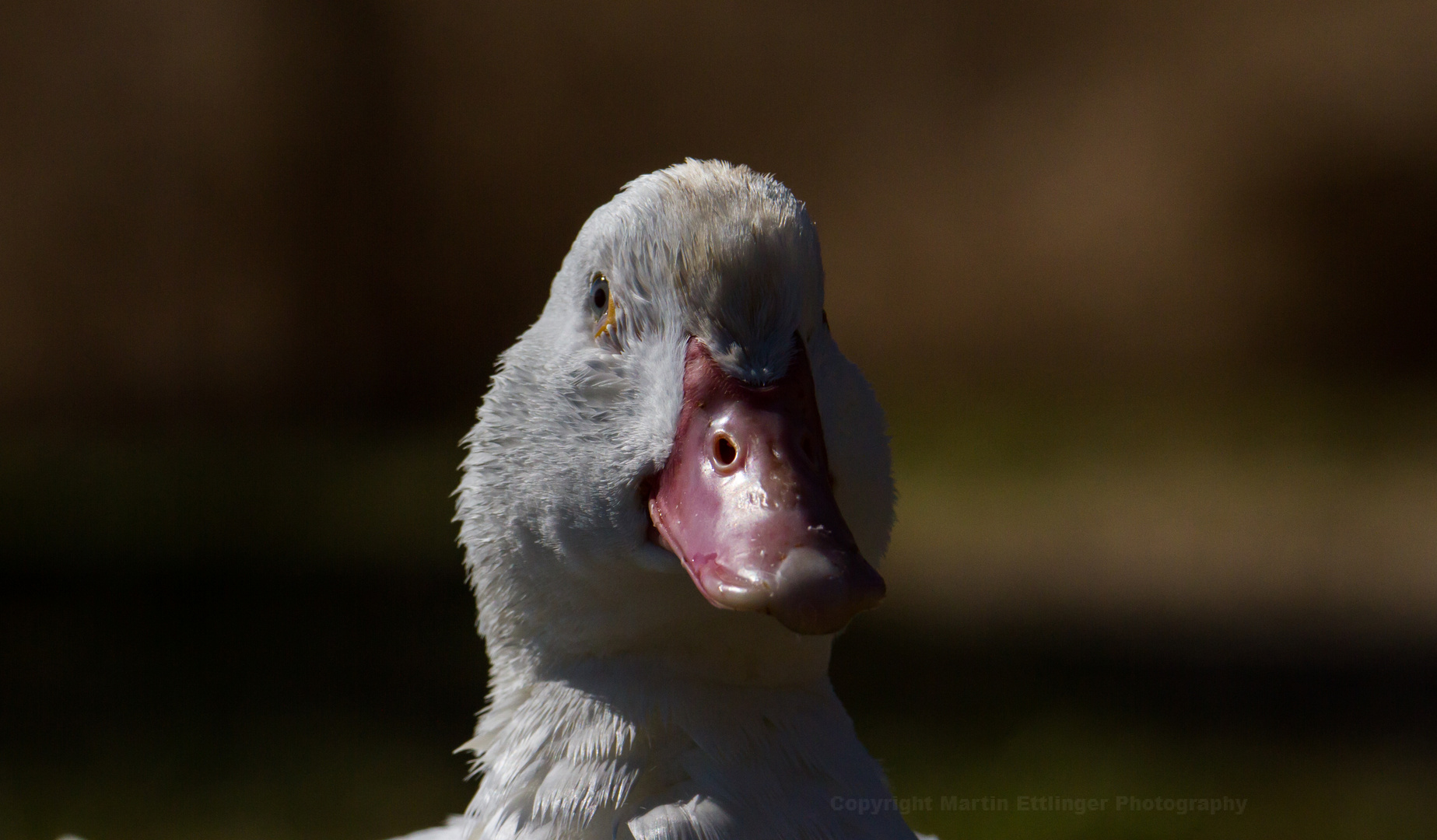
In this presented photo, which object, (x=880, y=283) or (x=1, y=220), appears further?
(x=880, y=283)

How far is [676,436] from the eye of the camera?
3.89 feet

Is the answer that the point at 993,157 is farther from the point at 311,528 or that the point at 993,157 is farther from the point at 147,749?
the point at 147,749

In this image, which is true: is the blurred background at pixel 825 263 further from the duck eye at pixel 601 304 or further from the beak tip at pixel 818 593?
the beak tip at pixel 818 593

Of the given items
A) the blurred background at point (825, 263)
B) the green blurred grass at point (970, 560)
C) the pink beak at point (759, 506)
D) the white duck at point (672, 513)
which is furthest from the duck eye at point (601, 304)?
the blurred background at point (825, 263)

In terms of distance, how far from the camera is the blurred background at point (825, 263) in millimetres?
4723

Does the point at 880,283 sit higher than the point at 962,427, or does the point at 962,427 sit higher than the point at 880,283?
the point at 880,283

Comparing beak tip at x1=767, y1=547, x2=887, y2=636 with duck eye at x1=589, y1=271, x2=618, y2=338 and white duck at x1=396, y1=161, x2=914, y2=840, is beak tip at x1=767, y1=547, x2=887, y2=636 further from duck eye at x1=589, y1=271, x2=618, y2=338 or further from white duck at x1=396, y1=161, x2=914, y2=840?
duck eye at x1=589, y1=271, x2=618, y2=338

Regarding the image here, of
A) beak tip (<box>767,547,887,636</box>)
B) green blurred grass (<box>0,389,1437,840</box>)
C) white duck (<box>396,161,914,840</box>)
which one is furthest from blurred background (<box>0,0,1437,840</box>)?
beak tip (<box>767,547,887,636</box>)

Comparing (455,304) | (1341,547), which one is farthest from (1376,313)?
(455,304)

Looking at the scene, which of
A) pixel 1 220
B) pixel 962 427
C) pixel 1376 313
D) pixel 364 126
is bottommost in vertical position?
pixel 962 427

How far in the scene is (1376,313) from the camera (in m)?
5.55

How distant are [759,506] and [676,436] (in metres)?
0.13

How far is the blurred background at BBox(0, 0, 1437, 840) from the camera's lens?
15.5 ft

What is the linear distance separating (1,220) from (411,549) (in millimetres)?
2236
